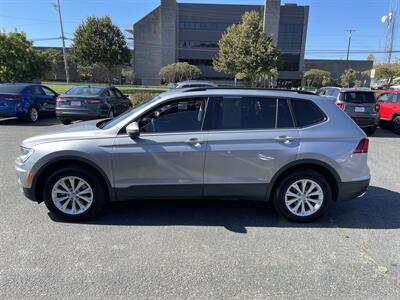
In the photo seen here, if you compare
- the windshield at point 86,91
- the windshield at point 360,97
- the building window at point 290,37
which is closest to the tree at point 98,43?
the windshield at point 86,91

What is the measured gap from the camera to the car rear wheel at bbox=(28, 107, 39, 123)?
12016 mm

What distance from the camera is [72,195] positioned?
390cm

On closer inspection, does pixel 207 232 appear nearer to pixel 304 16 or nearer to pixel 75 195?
pixel 75 195

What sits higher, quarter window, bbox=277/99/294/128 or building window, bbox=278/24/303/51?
building window, bbox=278/24/303/51

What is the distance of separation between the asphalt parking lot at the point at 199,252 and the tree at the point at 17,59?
20.1 m

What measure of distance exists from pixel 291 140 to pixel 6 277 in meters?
3.36

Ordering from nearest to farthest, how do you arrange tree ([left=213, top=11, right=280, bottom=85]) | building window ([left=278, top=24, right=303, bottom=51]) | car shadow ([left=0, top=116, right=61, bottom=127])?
1. car shadow ([left=0, top=116, right=61, bottom=127])
2. tree ([left=213, top=11, right=280, bottom=85])
3. building window ([left=278, top=24, right=303, bottom=51])

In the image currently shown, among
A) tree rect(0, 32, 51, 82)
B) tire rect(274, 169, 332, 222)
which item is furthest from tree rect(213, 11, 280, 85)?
tire rect(274, 169, 332, 222)

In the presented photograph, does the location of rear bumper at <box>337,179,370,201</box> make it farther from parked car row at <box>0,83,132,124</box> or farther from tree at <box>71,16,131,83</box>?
tree at <box>71,16,131,83</box>

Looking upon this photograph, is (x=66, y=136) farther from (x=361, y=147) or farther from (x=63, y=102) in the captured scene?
(x=63, y=102)

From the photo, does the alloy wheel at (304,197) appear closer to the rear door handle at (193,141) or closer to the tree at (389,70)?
the rear door handle at (193,141)

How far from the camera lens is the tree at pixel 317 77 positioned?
61188 mm

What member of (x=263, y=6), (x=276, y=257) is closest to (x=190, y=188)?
(x=276, y=257)

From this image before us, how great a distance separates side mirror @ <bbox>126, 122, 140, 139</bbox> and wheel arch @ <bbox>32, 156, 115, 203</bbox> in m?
0.59
